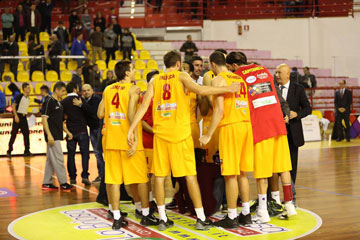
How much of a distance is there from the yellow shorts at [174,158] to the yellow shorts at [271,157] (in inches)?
33.6

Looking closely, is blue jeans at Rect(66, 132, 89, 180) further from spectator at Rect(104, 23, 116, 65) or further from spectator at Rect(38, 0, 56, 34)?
spectator at Rect(38, 0, 56, 34)

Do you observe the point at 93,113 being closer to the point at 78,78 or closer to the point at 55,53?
the point at 78,78

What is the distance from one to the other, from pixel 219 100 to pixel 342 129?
12.4 meters

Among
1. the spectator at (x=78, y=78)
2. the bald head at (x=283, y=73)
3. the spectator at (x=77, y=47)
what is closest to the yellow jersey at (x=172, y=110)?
the bald head at (x=283, y=73)

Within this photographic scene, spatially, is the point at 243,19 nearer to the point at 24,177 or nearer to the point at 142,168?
the point at 24,177

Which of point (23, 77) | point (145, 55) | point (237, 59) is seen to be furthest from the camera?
point (145, 55)

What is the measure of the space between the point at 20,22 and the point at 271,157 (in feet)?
52.3

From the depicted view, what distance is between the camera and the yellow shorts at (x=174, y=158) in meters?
6.97

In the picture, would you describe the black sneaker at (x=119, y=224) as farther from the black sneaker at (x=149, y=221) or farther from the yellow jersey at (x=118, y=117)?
the yellow jersey at (x=118, y=117)

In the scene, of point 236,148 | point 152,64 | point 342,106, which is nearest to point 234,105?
point 236,148

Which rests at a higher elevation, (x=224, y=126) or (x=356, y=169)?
(x=224, y=126)

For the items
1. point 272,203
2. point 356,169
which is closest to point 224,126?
point 272,203

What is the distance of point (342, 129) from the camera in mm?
18562

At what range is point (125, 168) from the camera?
7.30m
